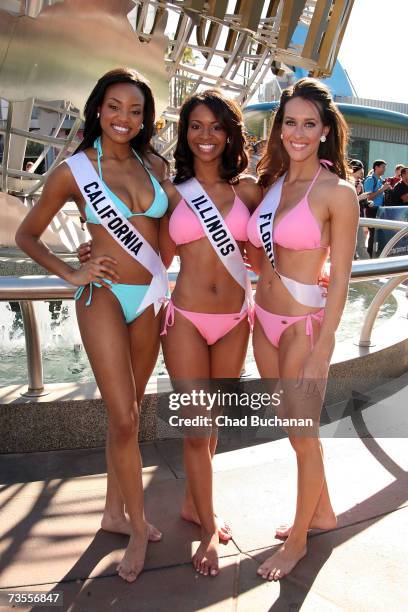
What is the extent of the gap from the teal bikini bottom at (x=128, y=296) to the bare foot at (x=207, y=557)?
0.89 meters

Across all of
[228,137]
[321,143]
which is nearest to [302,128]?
[321,143]

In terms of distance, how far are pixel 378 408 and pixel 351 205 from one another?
2.08m

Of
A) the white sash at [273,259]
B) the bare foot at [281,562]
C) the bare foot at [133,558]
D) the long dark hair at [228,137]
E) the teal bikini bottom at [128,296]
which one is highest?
the long dark hair at [228,137]

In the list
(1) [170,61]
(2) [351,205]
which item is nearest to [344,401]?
(2) [351,205]

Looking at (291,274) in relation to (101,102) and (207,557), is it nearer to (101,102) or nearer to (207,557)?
(101,102)

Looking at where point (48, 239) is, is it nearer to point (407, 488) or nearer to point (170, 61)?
point (170, 61)

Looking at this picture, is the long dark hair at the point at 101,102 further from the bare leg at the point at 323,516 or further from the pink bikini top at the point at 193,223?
the bare leg at the point at 323,516

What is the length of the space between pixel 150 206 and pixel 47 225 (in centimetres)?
40

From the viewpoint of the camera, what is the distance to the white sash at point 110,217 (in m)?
2.46

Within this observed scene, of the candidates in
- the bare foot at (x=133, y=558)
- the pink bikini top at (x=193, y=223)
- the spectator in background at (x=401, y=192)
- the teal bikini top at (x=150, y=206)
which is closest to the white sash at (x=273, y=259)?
the pink bikini top at (x=193, y=223)

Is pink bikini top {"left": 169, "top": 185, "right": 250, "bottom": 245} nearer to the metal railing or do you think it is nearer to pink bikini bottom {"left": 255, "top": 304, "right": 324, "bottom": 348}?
pink bikini bottom {"left": 255, "top": 304, "right": 324, "bottom": 348}

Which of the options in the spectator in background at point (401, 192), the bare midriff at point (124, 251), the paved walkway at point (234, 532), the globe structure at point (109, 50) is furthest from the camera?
the spectator in background at point (401, 192)

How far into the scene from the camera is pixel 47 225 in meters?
2.52

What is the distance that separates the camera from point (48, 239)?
5.52 metres
